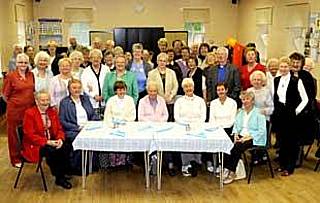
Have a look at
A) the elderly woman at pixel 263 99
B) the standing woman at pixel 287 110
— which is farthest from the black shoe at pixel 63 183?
the standing woman at pixel 287 110

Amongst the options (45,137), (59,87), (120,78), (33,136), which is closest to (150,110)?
(120,78)

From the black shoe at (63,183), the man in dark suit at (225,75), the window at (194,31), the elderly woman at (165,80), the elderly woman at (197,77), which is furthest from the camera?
the window at (194,31)

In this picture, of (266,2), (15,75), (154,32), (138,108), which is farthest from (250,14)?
(15,75)

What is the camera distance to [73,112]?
15.4ft

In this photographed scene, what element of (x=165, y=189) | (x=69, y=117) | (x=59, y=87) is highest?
(x=59, y=87)

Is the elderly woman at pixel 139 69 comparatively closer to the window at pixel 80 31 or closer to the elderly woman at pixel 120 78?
the elderly woman at pixel 120 78

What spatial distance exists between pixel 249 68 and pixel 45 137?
2628 mm

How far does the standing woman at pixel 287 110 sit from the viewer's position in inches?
188

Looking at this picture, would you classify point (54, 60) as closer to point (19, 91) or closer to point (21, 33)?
point (19, 91)

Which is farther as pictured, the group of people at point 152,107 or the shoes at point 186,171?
the shoes at point 186,171

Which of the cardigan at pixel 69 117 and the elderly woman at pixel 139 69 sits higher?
the elderly woman at pixel 139 69

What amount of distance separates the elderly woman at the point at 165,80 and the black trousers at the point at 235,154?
1.00 metres

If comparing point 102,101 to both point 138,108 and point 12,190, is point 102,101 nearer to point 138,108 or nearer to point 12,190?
point 138,108

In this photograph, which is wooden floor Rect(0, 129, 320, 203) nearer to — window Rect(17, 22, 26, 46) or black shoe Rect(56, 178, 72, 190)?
black shoe Rect(56, 178, 72, 190)
